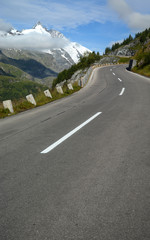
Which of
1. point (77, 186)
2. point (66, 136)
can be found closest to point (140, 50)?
point (66, 136)

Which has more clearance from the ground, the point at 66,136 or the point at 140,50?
the point at 140,50

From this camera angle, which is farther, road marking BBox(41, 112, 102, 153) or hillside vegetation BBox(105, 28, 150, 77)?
hillside vegetation BBox(105, 28, 150, 77)

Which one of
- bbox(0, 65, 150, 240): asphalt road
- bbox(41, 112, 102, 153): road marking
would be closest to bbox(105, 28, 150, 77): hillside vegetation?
bbox(41, 112, 102, 153): road marking

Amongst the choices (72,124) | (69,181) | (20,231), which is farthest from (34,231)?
(72,124)

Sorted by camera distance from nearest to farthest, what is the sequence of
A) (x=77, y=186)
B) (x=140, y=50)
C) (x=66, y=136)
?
(x=77, y=186), (x=66, y=136), (x=140, y=50)

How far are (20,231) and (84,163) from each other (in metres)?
1.85

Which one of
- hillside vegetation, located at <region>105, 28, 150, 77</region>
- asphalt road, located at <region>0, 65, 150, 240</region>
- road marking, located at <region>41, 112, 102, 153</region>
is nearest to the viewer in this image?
asphalt road, located at <region>0, 65, 150, 240</region>

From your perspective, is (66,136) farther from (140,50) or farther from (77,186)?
(140,50)

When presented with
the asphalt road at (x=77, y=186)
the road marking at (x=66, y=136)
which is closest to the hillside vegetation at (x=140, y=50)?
the road marking at (x=66, y=136)

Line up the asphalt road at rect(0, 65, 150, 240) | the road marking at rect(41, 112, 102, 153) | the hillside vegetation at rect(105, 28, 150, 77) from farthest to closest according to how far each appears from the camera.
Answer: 1. the hillside vegetation at rect(105, 28, 150, 77)
2. the road marking at rect(41, 112, 102, 153)
3. the asphalt road at rect(0, 65, 150, 240)

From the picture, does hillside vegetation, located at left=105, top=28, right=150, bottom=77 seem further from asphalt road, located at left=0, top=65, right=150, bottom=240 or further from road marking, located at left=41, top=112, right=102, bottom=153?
asphalt road, located at left=0, top=65, right=150, bottom=240

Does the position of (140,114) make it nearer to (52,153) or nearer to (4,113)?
(52,153)

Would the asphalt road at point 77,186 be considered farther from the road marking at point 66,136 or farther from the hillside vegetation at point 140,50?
the hillside vegetation at point 140,50

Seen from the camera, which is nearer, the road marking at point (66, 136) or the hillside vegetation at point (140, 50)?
the road marking at point (66, 136)
